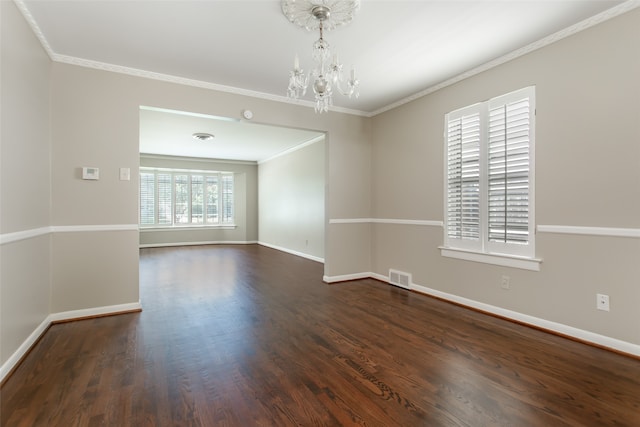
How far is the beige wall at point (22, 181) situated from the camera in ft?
6.68

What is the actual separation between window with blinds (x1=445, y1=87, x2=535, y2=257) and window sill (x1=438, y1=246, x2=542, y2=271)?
0.05 meters


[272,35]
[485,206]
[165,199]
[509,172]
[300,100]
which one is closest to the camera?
[272,35]

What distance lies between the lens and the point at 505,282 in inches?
122

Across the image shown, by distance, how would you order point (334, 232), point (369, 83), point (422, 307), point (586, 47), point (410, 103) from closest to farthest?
point (586, 47)
point (422, 307)
point (369, 83)
point (410, 103)
point (334, 232)

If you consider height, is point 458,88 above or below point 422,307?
Answer: above

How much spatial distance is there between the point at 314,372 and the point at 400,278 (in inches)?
99.9

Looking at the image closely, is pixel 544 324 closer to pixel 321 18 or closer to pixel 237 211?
pixel 321 18

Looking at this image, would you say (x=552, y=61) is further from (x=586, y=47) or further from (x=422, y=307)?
(x=422, y=307)

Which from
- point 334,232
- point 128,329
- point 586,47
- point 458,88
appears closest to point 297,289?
point 334,232

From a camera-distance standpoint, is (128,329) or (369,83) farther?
(369,83)

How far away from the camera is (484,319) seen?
310 centimetres

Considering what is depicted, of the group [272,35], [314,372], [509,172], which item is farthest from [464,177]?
[314,372]

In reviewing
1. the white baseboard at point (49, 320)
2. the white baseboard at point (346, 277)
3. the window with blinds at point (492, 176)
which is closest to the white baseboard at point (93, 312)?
the white baseboard at point (49, 320)

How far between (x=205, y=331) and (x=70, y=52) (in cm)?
299
